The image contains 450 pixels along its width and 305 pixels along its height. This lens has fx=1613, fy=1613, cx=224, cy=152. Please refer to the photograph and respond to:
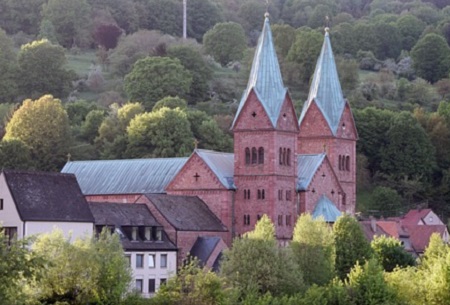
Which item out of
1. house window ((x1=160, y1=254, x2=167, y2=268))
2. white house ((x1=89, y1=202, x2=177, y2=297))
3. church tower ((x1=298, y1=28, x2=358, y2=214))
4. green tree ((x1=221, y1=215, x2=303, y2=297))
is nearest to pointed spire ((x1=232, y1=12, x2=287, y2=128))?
church tower ((x1=298, y1=28, x2=358, y2=214))

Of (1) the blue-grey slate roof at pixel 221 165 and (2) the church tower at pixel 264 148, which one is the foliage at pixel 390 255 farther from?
(1) the blue-grey slate roof at pixel 221 165

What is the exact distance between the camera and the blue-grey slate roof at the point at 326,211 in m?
→ 125

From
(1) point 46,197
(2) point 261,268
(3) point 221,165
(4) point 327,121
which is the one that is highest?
(4) point 327,121

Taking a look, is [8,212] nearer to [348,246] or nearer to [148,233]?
[148,233]

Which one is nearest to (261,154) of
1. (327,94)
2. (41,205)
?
(327,94)

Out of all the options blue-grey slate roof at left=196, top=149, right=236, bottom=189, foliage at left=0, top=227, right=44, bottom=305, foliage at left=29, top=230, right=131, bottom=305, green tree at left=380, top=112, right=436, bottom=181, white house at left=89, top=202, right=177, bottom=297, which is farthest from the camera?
green tree at left=380, top=112, right=436, bottom=181

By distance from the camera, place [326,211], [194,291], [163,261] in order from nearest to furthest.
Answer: [194,291] → [163,261] → [326,211]

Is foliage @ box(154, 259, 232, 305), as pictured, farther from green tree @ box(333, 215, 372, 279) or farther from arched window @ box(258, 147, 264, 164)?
arched window @ box(258, 147, 264, 164)

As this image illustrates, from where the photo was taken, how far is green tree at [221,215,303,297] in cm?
10212

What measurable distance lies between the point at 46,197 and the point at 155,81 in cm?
8303

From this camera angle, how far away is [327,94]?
133m

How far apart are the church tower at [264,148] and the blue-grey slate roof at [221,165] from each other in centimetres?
72

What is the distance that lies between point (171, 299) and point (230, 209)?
91.3ft

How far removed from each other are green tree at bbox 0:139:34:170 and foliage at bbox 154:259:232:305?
184 feet
